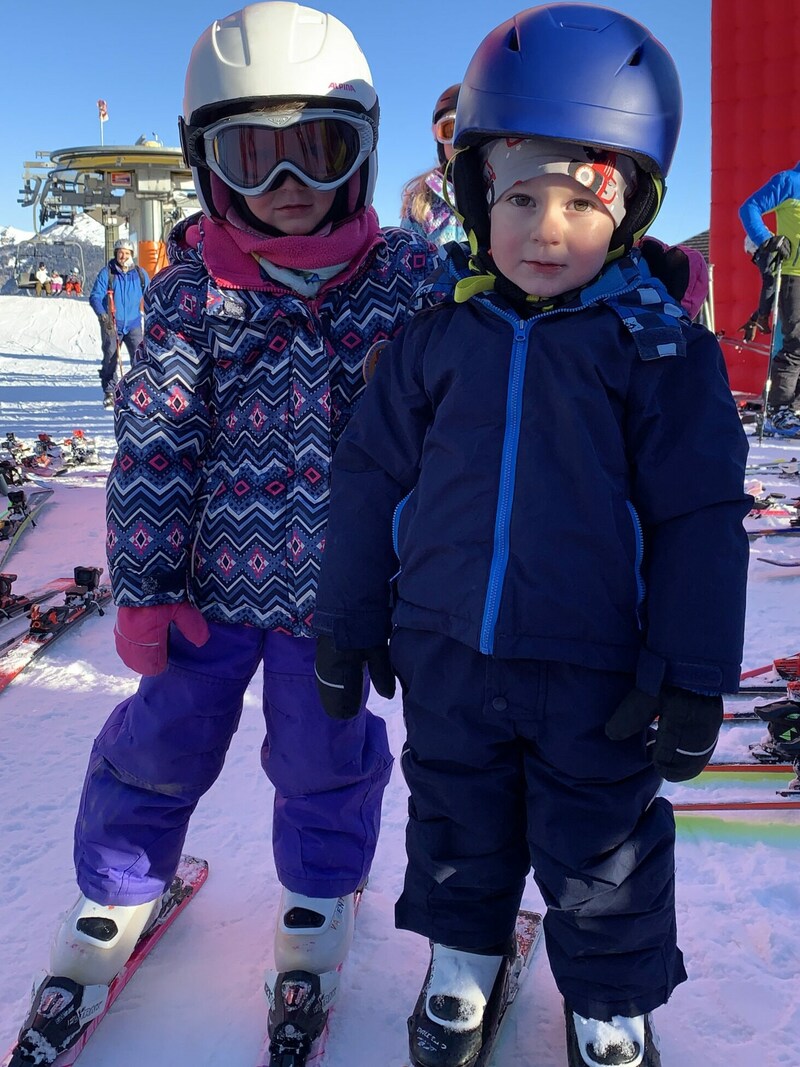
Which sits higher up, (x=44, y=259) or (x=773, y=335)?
(x=44, y=259)

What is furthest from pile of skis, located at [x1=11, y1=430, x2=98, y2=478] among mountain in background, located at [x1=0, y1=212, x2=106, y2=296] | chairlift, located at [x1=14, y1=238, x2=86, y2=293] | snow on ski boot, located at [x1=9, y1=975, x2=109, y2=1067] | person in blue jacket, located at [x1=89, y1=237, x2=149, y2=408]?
chairlift, located at [x1=14, y1=238, x2=86, y2=293]

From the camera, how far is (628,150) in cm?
127

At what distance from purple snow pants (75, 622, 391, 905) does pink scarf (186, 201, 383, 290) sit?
66cm

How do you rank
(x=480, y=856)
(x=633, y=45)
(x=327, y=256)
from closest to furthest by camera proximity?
1. (x=633, y=45)
2. (x=480, y=856)
3. (x=327, y=256)

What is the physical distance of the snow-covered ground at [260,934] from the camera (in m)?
1.51

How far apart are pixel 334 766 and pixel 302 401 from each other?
70 centimetres

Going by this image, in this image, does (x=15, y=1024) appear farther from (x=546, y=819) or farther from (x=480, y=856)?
(x=546, y=819)

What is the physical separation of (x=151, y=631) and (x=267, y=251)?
0.73 metres

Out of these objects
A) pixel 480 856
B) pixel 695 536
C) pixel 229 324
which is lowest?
pixel 480 856

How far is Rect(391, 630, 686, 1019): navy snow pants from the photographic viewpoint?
1283 mm

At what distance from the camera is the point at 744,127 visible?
1071 centimetres

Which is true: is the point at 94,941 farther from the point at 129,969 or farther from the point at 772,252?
the point at 772,252

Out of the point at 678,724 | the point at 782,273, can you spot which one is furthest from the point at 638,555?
the point at 782,273

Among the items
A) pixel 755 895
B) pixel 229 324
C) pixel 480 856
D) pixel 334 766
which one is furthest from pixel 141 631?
pixel 755 895
